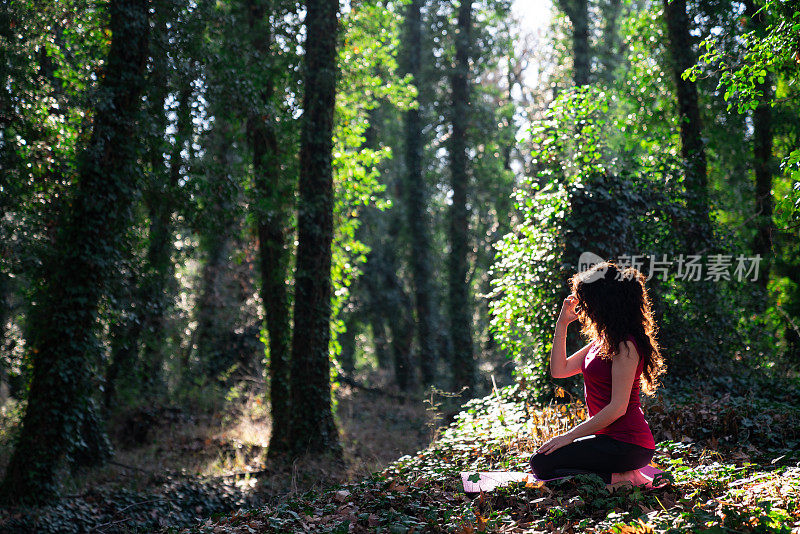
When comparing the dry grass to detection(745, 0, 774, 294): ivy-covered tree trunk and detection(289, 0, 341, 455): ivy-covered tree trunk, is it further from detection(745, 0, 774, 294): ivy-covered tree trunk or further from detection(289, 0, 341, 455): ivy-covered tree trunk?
detection(745, 0, 774, 294): ivy-covered tree trunk

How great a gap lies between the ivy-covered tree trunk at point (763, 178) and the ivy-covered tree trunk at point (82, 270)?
12.6m

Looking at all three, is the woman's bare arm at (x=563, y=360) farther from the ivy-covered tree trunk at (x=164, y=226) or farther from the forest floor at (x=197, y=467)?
the ivy-covered tree trunk at (x=164, y=226)

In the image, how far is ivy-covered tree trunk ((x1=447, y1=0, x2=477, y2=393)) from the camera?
1913 centimetres

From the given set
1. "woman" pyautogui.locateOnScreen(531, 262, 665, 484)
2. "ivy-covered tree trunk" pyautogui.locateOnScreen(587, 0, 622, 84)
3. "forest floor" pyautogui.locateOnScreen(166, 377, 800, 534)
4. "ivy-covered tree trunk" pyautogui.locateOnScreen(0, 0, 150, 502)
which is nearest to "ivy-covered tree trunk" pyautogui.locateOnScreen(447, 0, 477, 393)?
"ivy-covered tree trunk" pyautogui.locateOnScreen(587, 0, 622, 84)

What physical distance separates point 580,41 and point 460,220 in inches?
292

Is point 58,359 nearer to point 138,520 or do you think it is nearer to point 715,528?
point 138,520

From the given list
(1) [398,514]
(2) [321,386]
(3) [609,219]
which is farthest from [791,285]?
(1) [398,514]

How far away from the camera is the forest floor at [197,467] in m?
8.43

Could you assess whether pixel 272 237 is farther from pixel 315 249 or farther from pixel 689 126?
pixel 689 126

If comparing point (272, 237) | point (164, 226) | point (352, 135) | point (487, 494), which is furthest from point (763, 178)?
point (164, 226)

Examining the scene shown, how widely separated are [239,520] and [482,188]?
2213 centimetres

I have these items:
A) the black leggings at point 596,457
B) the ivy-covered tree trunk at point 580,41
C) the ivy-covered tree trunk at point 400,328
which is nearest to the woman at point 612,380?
the black leggings at point 596,457

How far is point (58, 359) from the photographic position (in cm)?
883

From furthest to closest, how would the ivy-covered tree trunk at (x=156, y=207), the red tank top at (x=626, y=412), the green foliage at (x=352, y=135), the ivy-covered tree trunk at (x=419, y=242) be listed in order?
the ivy-covered tree trunk at (x=419, y=242), the green foliage at (x=352, y=135), the ivy-covered tree trunk at (x=156, y=207), the red tank top at (x=626, y=412)
